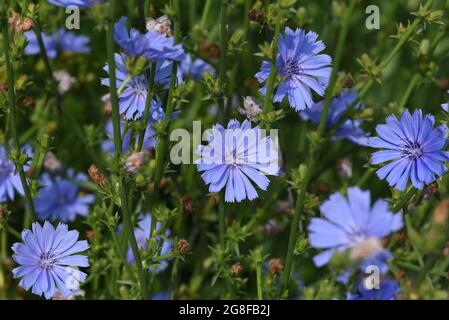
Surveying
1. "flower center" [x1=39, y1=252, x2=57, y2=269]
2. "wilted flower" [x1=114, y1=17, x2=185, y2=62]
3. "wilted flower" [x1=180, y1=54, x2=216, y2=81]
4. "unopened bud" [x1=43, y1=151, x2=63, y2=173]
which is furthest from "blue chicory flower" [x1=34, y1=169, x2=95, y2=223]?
"wilted flower" [x1=114, y1=17, x2=185, y2=62]

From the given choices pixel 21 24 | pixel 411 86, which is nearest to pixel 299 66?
pixel 411 86

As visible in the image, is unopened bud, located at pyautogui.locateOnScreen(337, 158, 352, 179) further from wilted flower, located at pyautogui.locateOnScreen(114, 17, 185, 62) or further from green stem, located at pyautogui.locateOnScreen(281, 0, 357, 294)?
wilted flower, located at pyautogui.locateOnScreen(114, 17, 185, 62)

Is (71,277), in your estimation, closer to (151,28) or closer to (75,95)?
(151,28)

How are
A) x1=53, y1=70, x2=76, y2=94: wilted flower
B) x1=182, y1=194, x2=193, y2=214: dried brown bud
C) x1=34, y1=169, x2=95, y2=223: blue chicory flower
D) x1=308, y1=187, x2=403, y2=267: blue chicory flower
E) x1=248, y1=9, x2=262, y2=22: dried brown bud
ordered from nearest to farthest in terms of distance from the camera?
x1=308, y1=187, x2=403, y2=267: blue chicory flower → x1=248, y1=9, x2=262, y2=22: dried brown bud → x1=182, y1=194, x2=193, y2=214: dried brown bud → x1=34, y1=169, x2=95, y2=223: blue chicory flower → x1=53, y1=70, x2=76, y2=94: wilted flower

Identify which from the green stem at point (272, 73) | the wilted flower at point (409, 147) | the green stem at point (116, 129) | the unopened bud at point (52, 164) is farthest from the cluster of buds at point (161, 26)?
the unopened bud at point (52, 164)

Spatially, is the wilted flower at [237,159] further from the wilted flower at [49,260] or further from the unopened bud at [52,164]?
the unopened bud at [52,164]

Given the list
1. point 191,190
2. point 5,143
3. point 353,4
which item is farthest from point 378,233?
point 5,143
